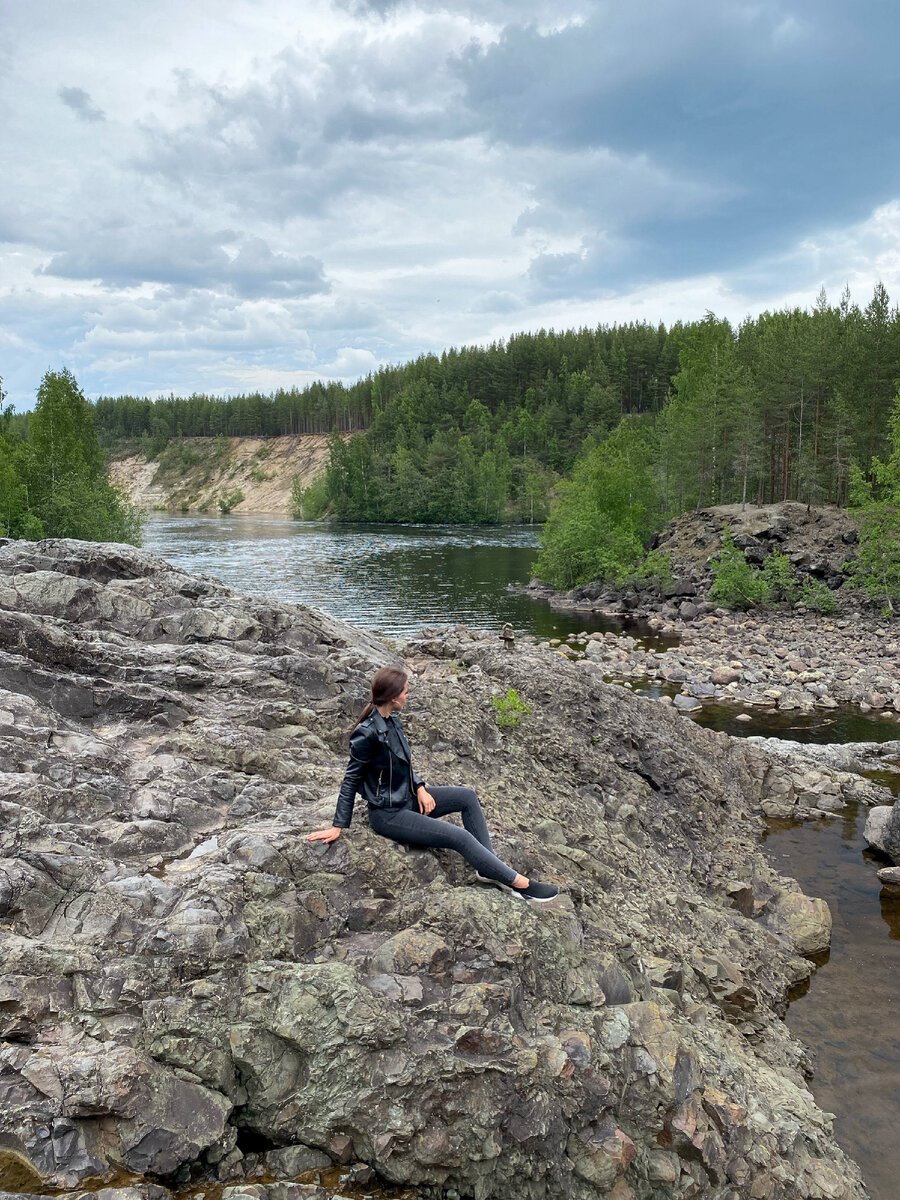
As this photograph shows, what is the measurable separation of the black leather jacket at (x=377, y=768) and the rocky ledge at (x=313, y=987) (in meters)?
0.46

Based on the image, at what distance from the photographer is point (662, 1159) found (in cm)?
652

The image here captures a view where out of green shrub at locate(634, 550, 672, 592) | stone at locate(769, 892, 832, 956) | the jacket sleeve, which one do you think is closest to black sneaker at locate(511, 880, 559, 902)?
the jacket sleeve

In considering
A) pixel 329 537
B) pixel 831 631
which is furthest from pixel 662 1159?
pixel 329 537

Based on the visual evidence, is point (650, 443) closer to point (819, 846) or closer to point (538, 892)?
point (819, 846)

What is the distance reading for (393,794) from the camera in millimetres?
7707

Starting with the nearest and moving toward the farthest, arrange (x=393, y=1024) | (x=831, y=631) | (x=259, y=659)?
(x=393, y=1024) → (x=259, y=659) → (x=831, y=631)

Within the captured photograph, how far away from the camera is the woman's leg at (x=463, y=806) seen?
8195mm

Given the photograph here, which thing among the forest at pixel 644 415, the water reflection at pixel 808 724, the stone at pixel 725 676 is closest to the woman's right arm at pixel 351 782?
the water reflection at pixel 808 724

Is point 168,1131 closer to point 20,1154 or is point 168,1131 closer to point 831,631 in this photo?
point 20,1154

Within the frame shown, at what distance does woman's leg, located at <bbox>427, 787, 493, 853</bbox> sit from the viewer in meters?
8.20

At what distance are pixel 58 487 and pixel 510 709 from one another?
52163 mm

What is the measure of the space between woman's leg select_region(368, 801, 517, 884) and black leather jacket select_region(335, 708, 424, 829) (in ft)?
0.41

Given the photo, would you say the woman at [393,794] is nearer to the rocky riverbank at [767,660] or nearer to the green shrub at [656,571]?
the rocky riverbank at [767,660]

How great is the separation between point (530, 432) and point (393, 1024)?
148 meters
